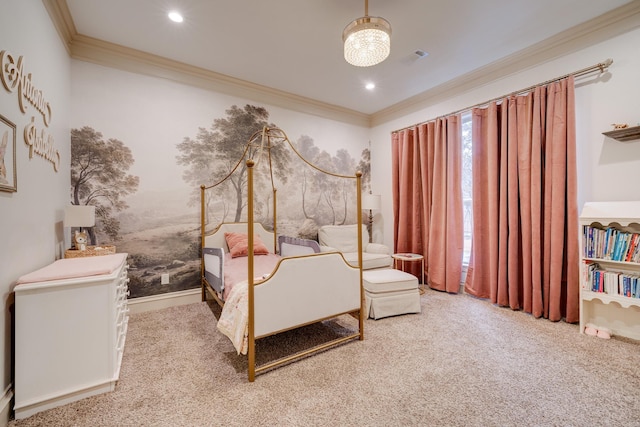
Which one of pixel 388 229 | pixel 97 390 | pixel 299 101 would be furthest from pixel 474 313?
pixel 299 101

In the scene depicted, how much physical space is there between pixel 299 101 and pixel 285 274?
120 inches

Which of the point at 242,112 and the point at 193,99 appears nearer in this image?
the point at 193,99

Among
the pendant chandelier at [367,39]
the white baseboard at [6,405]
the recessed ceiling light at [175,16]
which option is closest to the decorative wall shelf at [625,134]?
the pendant chandelier at [367,39]

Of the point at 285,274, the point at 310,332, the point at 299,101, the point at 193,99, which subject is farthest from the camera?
the point at 299,101

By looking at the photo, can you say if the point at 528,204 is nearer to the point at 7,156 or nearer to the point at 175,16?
the point at 175,16

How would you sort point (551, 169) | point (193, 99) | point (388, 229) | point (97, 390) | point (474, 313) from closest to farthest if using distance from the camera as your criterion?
point (97, 390)
point (551, 169)
point (474, 313)
point (193, 99)
point (388, 229)

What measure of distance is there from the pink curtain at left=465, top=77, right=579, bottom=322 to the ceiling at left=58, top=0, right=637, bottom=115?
62cm

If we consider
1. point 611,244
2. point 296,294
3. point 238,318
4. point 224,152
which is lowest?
point 238,318

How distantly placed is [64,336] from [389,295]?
2.55 m

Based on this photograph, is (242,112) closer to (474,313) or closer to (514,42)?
(514,42)

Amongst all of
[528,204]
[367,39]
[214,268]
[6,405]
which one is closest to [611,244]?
[528,204]

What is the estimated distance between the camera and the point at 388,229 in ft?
15.2

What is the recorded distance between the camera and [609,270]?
2365 millimetres

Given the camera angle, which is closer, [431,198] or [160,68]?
[160,68]
